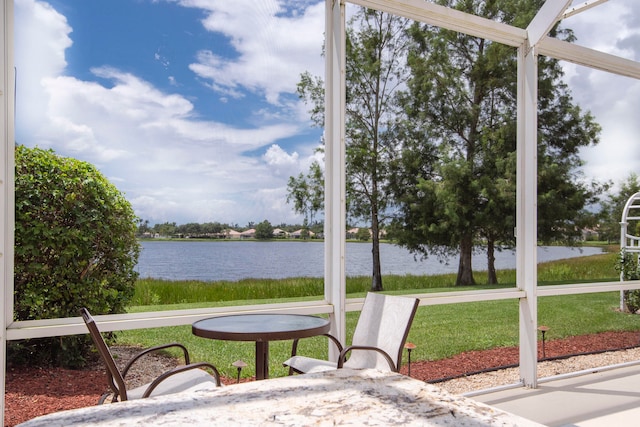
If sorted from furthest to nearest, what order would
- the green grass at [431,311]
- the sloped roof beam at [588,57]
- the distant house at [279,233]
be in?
the sloped roof beam at [588,57], the distant house at [279,233], the green grass at [431,311]

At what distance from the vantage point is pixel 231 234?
3867 mm

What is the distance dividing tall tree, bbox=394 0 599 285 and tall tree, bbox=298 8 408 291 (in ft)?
0.54

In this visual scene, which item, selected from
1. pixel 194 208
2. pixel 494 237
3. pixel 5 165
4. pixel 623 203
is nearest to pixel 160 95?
pixel 194 208

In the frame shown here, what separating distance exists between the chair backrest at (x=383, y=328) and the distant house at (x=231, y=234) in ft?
3.48

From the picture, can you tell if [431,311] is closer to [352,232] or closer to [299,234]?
[352,232]

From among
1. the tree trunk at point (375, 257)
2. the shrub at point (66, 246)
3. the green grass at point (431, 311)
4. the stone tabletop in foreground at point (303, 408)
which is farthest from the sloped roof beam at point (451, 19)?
the stone tabletop in foreground at point (303, 408)

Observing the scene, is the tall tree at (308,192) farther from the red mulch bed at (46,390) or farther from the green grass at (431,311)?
the red mulch bed at (46,390)

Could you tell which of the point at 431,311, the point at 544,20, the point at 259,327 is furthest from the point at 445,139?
the point at 259,327

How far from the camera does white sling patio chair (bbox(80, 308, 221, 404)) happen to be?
95.5 inches

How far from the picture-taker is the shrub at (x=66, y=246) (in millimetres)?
3365

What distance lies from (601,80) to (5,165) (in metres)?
5.63

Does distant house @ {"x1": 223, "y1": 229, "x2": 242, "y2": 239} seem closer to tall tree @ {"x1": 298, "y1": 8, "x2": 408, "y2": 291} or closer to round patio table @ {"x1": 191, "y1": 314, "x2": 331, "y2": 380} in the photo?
round patio table @ {"x1": 191, "y1": 314, "x2": 331, "y2": 380}

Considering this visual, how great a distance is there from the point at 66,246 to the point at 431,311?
3089mm

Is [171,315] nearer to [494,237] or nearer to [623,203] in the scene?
[494,237]
